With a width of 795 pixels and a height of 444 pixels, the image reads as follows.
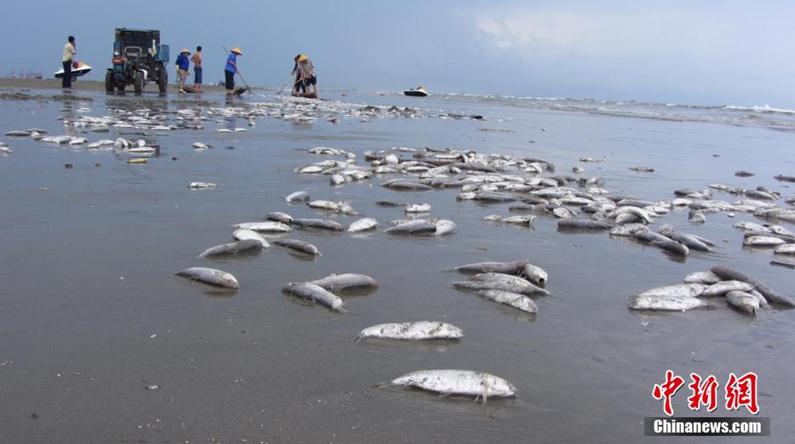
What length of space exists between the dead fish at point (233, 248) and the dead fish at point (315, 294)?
3.81ft

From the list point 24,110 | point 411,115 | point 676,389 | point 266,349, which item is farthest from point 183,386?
point 411,115

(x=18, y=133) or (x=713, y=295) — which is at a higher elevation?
(x=18, y=133)

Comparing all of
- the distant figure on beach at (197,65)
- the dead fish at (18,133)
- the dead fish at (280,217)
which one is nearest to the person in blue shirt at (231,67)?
the distant figure on beach at (197,65)

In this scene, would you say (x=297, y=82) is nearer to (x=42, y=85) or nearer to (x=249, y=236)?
(x=42, y=85)

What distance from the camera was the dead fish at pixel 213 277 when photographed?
16.4ft

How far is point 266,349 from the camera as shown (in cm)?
394

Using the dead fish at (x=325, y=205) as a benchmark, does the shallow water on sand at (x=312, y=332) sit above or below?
below

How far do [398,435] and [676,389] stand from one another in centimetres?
182

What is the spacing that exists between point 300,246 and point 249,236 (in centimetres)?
59

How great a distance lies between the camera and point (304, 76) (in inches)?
1586

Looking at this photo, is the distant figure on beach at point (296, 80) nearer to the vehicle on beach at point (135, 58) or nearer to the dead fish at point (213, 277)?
the vehicle on beach at point (135, 58)

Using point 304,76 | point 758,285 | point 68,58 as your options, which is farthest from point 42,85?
point 758,285

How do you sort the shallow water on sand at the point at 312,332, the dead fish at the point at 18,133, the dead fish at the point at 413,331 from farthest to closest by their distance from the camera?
the dead fish at the point at 18,133, the dead fish at the point at 413,331, the shallow water on sand at the point at 312,332

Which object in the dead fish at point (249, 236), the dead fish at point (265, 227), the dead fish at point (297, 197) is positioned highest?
the dead fish at point (297, 197)
